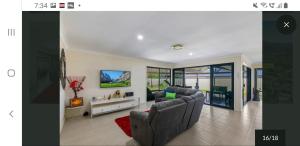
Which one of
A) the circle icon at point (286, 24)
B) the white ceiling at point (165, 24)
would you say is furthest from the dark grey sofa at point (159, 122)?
the circle icon at point (286, 24)

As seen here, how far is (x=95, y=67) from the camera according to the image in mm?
4203

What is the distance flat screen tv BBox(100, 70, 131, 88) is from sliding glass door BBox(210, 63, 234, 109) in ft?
12.3

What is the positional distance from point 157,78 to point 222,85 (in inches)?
122

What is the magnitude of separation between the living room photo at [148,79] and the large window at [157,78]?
0.09 m

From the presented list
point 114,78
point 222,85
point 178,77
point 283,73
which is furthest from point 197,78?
point 283,73

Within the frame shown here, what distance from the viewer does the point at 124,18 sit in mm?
1758

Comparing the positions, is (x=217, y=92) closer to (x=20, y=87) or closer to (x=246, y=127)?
(x=246, y=127)

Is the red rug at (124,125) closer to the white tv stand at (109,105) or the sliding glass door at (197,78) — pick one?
the white tv stand at (109,105)

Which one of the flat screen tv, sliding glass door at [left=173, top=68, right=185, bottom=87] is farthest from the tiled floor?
sliding glass door at [left=173, top=68, right=185, bottom=87]

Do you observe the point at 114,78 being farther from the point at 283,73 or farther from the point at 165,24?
the point at 283,73
